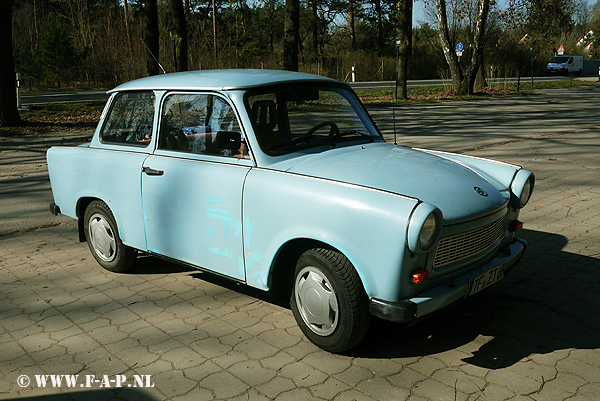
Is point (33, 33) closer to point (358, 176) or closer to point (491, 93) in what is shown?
point (491, 93)

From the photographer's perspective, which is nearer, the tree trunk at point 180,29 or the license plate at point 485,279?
the license plate at point 485,279

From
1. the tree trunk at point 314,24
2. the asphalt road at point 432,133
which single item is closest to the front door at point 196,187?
the asphalt road at point 432,133

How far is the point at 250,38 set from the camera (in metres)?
51.0

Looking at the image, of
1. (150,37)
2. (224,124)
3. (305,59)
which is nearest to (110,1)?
(305,59)

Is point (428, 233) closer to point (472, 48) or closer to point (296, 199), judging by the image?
point (296, 199)

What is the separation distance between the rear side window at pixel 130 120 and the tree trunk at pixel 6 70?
454 inches

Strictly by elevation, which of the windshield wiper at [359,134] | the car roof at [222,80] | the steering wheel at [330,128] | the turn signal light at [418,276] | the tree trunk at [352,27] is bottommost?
the turn signal light at [418,276]

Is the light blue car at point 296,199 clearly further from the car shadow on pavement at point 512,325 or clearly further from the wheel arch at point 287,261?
the car shadow on pavement at point 512,325

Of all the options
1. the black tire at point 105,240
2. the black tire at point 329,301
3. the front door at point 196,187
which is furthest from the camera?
the black tire at point 105,240

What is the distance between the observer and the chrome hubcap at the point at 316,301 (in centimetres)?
328

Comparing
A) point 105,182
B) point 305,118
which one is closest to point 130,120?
point 105,182

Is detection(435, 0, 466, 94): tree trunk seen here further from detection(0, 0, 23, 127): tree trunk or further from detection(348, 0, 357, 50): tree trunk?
detection(348, 0, 357, 50): tree trunk

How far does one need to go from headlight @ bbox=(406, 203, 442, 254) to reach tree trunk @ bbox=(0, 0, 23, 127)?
1461 centimetres

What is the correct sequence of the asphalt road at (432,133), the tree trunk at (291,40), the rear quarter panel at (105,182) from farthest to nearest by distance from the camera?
the tree trunk at (291,40)
the asphalt road at (432,133)
the rear quarter panel at (105,182)
